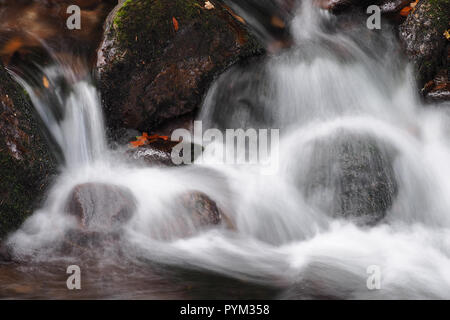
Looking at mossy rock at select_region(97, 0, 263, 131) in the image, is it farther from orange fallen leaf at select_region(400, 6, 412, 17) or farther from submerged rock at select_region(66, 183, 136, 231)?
orange fallen leaf at select_region(400, 6, 412, 17)

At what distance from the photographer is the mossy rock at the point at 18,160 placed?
4.13m

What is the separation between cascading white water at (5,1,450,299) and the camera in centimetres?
408

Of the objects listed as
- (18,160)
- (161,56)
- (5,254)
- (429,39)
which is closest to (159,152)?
(161,56)

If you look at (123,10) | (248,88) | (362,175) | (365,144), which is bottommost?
(362,175)

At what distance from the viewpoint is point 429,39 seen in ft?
19.7

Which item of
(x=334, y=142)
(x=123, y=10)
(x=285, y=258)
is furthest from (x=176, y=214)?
(x=123, y=10)

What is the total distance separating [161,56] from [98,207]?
217 centimetres

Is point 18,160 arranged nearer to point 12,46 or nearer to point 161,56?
point 12,46

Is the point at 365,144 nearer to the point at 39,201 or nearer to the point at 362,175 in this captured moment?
the point at 362,175

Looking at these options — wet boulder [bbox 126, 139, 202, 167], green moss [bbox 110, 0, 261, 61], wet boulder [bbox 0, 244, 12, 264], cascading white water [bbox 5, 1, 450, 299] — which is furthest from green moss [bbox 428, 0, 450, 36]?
wet boulder [bbox 0, 244, 12, 264]

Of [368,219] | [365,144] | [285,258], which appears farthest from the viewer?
[365,144]

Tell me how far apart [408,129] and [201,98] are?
2.63 meters

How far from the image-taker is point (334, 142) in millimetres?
5180

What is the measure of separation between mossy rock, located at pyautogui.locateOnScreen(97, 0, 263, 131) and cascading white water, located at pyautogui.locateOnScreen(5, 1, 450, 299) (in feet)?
0.77
